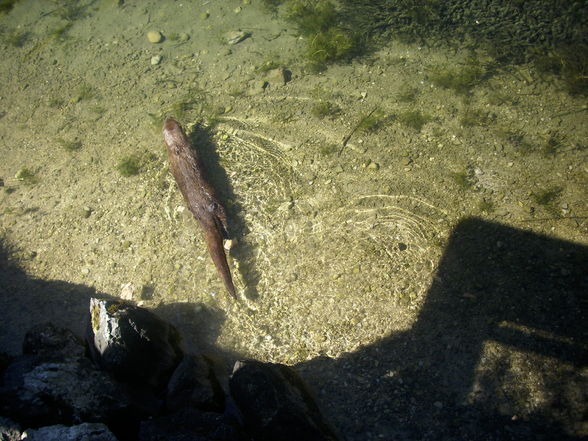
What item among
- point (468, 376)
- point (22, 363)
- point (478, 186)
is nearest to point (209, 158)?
point (22, 363)

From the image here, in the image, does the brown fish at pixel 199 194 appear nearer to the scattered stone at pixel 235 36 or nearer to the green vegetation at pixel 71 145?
the green vegetation at pixel 71 145

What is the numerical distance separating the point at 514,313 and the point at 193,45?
7.38m

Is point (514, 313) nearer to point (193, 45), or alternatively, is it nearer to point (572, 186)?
point (572, 186)

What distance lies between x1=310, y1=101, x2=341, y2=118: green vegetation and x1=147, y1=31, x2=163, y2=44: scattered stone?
13.4 feet

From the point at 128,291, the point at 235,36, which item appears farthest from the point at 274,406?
the point at 235,36

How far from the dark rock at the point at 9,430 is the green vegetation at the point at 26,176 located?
4579 mm

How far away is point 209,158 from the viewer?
577 centimetres

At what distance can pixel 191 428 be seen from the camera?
296 centimetres

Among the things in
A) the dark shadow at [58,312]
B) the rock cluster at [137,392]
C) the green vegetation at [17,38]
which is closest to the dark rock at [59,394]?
the rock cluster at [137,392]

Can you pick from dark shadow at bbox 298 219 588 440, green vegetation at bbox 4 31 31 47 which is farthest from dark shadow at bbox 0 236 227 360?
green vegetation at bbox 4 31 31 47

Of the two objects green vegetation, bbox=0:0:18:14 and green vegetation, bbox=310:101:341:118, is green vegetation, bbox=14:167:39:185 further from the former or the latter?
green vegetation, bbox=0:0:18:14

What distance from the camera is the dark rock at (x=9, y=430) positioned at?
272cm

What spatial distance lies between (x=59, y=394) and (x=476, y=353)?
396 centimetres

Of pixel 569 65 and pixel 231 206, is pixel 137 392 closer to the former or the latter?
pixel 231 206
